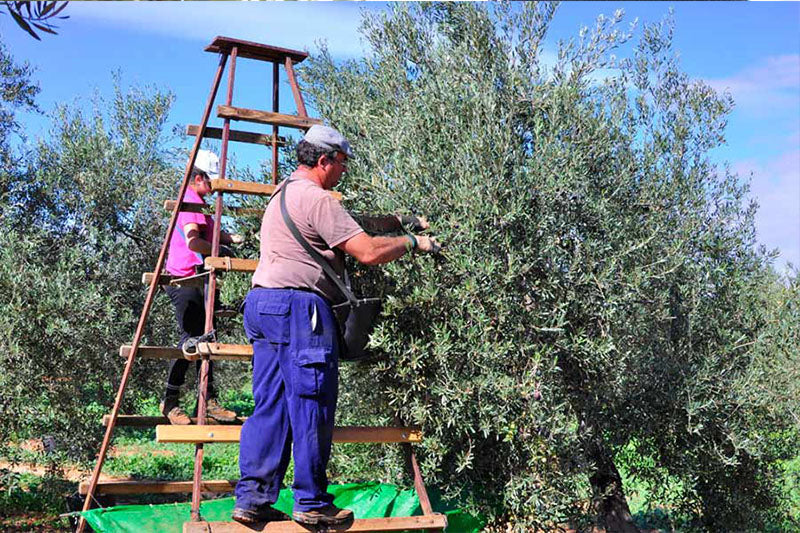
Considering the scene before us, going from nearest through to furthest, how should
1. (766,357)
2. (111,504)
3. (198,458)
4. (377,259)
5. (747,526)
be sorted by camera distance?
(377,259) → (198,458) → (111,504) → (766,357) → (747,526)

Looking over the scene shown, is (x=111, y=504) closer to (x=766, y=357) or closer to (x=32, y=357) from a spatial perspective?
(x=32, y=357)

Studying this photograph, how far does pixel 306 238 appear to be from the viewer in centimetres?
532

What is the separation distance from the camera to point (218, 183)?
612 cm

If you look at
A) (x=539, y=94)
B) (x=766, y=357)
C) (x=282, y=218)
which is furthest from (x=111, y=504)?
(x=766, y=357)

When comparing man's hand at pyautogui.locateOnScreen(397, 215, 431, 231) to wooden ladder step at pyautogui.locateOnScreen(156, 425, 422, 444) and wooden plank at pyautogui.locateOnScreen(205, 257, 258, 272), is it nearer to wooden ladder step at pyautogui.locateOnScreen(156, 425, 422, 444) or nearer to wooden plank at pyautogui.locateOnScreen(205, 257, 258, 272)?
wooden plank at pyautogui.locateOnScreen(205, 257, 258, 272)

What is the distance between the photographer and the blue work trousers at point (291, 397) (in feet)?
16.8

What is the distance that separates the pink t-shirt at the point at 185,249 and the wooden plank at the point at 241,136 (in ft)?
1.79

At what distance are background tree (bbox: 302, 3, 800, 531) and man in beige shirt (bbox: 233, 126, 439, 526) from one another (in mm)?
614

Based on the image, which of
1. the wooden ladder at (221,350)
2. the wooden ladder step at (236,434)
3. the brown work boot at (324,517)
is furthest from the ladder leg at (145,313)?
the brown work boot at (324,517)

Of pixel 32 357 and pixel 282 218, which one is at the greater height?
pixel 282 218

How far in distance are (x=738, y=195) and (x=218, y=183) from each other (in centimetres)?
506

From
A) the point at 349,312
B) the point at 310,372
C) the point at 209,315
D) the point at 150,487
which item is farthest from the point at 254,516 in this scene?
the point at 150,487

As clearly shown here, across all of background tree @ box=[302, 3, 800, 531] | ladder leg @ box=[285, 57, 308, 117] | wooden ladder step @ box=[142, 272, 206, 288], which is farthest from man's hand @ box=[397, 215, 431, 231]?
wooden ladder step @ box=[142, 272, 206, 288]

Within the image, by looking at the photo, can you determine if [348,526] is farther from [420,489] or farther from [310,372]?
[310,372]
